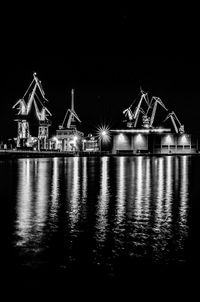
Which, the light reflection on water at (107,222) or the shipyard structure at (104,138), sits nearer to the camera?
the light reflection on water at (107,222)

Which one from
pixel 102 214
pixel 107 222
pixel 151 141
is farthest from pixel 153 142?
pixel 107 222

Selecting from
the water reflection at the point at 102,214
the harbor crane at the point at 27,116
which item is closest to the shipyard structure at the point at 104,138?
the harbor crane at the point at 27,116

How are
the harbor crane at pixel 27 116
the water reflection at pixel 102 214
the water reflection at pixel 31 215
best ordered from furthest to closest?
the harbor crane at pixel 27 116 → the water reflection at pixel 102 214 → the water reflection at pixel 31 215

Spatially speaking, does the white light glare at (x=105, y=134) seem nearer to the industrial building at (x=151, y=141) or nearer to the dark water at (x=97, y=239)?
the industrial building at (x=151, y=141)

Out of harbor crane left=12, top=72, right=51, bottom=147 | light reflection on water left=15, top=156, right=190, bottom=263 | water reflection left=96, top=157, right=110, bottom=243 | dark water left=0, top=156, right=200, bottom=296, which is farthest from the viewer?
harbor crane left=12, top=72, right=51, bottom=147

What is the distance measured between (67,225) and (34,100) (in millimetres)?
110987

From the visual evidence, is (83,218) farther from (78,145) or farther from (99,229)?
(78,145)

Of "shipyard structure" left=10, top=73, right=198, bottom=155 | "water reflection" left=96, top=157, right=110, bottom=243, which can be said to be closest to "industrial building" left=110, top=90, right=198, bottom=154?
"shipyard structure" left=10, top=73, right=198, bottom=155

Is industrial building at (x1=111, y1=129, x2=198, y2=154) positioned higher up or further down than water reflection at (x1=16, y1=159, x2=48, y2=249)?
higher up

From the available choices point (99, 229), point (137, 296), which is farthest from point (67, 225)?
point (137, 296)

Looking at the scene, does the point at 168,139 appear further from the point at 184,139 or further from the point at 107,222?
the point at 107,222

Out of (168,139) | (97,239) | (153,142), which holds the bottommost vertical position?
(97,239)

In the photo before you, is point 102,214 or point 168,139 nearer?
point 102,214

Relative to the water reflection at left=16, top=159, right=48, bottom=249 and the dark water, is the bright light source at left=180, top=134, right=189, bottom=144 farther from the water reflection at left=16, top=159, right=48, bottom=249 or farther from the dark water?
the dark water
